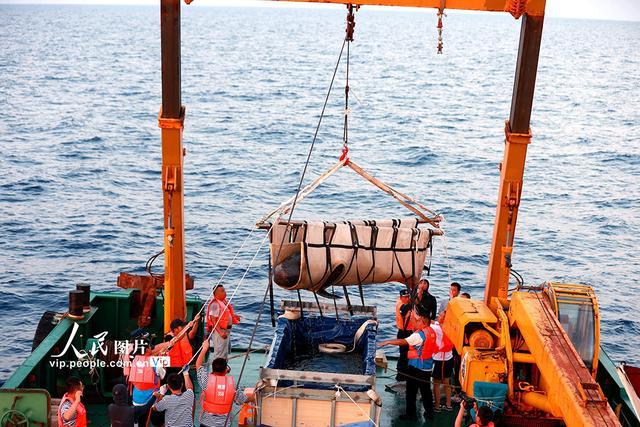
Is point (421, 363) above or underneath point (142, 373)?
underneath

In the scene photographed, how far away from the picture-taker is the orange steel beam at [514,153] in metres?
13.3

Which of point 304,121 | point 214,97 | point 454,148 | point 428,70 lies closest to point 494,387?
point 454,148

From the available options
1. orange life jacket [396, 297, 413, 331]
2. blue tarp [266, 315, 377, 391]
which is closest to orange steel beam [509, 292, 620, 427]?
orange life jacket [396, 297, 413, 331]

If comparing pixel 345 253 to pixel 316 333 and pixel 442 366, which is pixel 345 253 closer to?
pixel 316 333

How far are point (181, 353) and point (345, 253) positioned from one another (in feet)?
9.21

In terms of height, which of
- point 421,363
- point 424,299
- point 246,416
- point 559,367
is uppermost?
point 559,367

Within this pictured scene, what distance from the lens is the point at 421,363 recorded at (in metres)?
12.5

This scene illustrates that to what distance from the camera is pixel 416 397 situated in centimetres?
1326

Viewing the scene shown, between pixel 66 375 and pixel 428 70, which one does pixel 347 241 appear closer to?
pixel 66 375

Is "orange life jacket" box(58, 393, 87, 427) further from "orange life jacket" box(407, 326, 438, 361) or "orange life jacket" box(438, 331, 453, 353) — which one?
"orange life jacket" box(438, 331, 453, 353)

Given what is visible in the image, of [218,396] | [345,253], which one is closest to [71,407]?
[218,396]

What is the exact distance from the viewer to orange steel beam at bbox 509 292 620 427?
366 inches

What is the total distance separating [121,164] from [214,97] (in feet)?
92.0

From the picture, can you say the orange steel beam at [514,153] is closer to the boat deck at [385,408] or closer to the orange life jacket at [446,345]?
the orange life jacket at [446,345]
